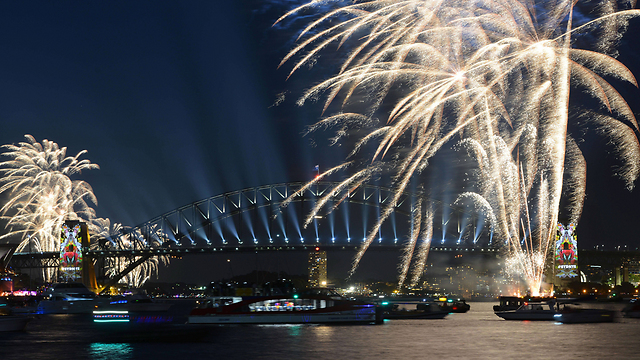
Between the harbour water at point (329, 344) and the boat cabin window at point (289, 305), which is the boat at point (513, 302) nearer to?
the boat cabin window at point (289, 305)

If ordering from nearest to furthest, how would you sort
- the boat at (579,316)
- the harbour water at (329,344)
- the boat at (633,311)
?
the harbour water at (329,344) → the boat at (579,316) → the boat at (633,311)

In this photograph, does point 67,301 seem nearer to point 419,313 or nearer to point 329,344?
point 419,313

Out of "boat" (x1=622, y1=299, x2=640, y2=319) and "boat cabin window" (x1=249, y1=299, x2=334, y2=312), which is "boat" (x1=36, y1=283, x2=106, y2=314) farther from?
"boat" (x1=622, y1=299, x2=640, y2=319)

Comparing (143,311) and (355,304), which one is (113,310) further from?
(355,304)

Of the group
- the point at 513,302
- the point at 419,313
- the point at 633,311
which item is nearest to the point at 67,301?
the point at 419,313

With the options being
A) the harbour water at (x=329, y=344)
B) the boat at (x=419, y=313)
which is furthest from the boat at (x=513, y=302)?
the harbour water at (x=329, y=344)

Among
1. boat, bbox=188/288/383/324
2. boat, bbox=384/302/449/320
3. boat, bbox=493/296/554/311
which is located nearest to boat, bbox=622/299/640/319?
boat, bbox=493/296/554/311
